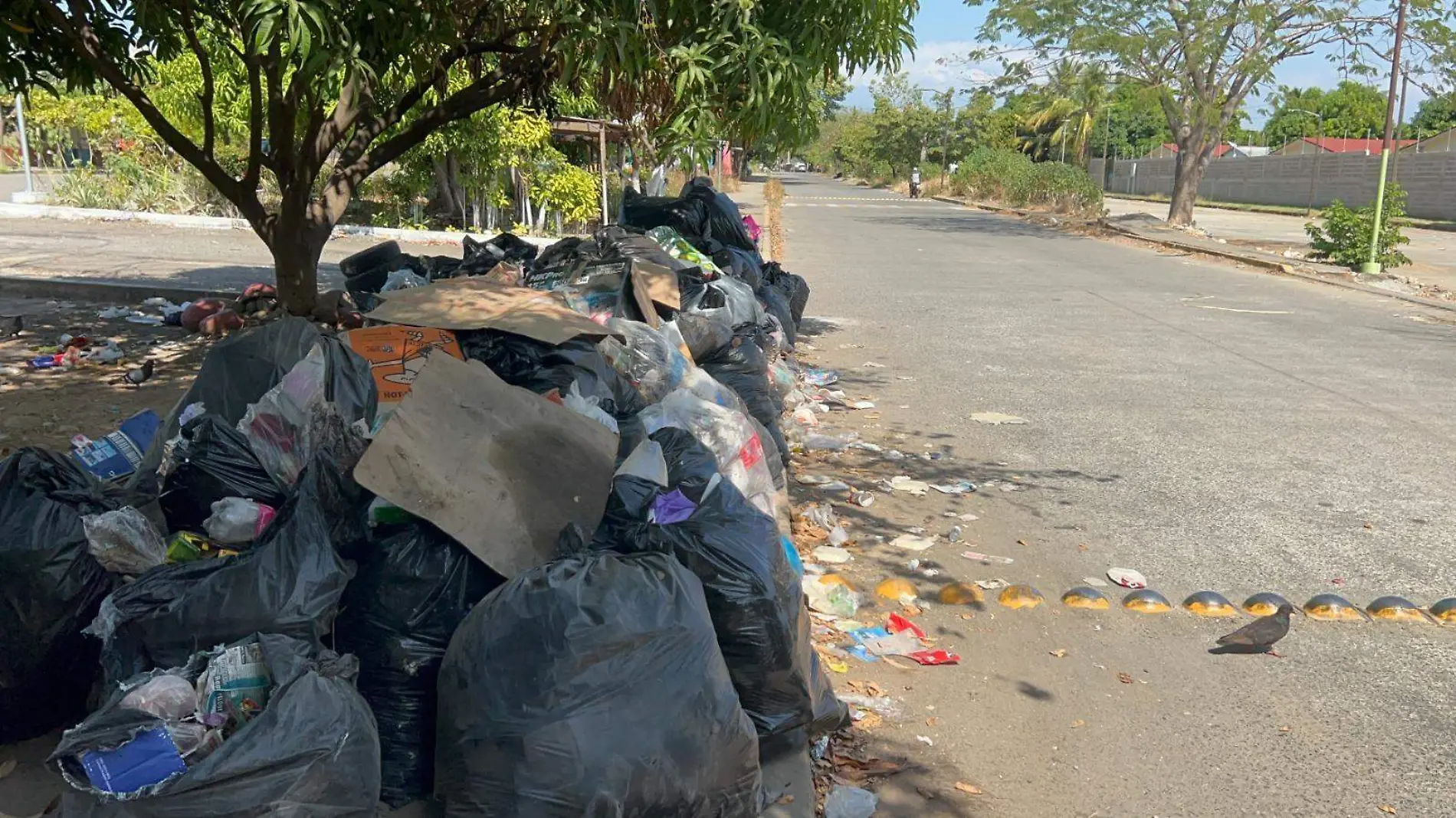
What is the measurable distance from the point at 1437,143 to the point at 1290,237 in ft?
67.2

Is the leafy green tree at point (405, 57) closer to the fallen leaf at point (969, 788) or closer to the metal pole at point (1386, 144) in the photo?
the fallen leaf at point (969, 788)

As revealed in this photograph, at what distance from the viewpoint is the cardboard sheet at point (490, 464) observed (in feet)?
7.86

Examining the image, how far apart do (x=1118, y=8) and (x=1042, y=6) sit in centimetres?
173

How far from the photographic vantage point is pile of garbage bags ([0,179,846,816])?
6.45 ft

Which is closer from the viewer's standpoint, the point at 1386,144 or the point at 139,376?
the point at 139,376

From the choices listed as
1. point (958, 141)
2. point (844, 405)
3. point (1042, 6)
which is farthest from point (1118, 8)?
point (958, 141)

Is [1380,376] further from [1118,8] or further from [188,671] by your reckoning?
[1118,8]

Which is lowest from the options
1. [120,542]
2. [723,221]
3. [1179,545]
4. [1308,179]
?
[1179,545]

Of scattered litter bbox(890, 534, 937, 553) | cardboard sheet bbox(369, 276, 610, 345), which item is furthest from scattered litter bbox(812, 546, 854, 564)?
cardboard sheet bbox(369, 276, 610, 345)

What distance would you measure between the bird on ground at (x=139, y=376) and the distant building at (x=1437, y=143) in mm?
38819

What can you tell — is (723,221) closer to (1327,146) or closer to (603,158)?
(603,158)

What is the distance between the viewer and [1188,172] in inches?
884

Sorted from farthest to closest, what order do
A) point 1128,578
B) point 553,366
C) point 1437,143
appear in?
1. point 1437,143
2. point 1128,578
3. point 553,366

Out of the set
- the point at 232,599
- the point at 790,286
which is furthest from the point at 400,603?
the point at 790,286
